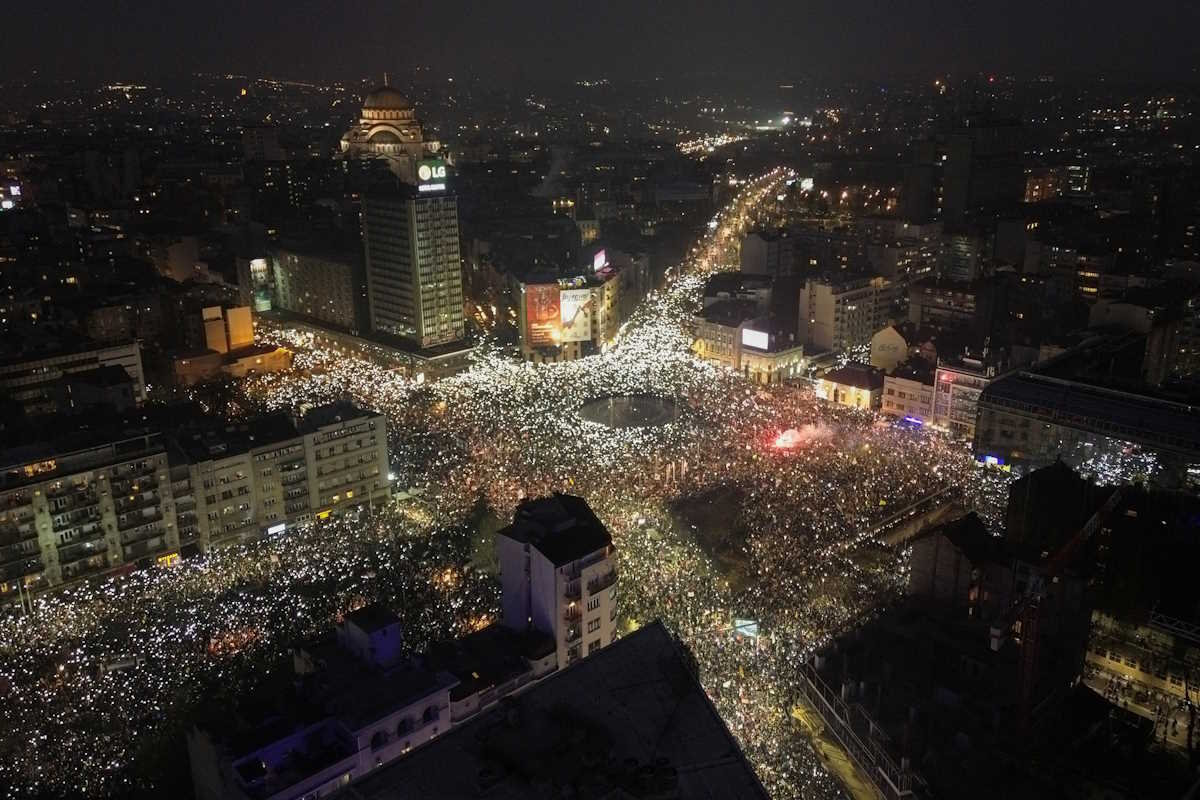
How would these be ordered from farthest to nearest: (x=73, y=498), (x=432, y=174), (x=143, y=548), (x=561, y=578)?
(x=432, y=174) < (x=143, y=548) < (x=73, y=498) < (x=561, y=578)

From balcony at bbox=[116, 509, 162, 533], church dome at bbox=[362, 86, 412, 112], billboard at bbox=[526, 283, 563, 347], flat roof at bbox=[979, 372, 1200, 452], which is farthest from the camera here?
church dome at bbox=[362, 86, 412, 112]

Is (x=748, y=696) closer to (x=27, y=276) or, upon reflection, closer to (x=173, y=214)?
(x=27, y=276)

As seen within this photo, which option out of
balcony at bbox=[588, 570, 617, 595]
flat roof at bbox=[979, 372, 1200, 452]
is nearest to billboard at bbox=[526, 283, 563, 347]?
flat roof at bbox=[979, 372, 1200, 452]

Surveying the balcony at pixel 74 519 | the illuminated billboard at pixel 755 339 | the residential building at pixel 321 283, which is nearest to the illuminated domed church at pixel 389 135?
the residential building at pixel 321 283

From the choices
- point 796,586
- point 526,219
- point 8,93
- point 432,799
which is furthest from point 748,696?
point 8,93

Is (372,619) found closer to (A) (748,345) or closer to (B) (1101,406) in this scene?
(B) (1101,406)

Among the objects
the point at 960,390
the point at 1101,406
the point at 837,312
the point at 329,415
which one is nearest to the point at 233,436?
the point at 329,415

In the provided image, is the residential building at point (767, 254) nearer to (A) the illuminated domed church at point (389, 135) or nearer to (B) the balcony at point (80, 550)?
(A) the illuminated domed church at point (389, 135)

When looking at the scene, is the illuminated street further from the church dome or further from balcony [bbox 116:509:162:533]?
Answer: the church dome
